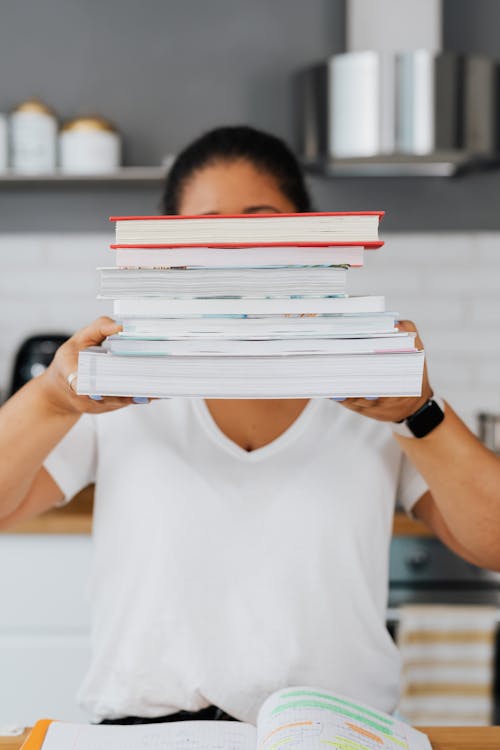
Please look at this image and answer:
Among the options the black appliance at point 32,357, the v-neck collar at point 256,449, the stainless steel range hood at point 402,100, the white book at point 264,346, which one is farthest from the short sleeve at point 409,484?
the black appliance at point 32,357

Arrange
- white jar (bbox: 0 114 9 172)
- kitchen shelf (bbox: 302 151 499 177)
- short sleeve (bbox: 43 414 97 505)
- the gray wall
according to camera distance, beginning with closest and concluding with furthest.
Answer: short sleeve (bbox: 43 414 97 505)
kitchen shelf (bbox: 302 151 499 177)
white jar (bbox: 0 114 9 172)
the gray wall

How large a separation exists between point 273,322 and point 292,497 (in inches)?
17.2

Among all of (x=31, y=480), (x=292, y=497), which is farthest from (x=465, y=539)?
(x=31, y=480)

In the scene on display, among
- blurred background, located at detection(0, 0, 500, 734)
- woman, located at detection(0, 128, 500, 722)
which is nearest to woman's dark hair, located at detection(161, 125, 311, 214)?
woman, located at detection(0, 128, 500, 722)

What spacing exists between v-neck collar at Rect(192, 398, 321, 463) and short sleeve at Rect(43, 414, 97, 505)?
15 cm

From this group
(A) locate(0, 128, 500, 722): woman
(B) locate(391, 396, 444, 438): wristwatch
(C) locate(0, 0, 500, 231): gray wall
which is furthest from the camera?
(C) locate(0, 0, 500, 231): gray wall

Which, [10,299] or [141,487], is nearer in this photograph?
[141,487]

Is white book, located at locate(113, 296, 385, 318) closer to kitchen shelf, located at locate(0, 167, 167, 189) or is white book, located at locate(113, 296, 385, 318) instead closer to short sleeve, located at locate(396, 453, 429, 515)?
short sleeve, located at locate(396, 453, 429, 515)

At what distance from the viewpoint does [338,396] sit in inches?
31.1

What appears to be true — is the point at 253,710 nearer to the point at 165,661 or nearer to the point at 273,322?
the point at 165,661

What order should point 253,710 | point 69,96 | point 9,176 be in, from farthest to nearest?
point 69,96 < point 9,176 < point 253,710

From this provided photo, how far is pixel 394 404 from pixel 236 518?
320 mm

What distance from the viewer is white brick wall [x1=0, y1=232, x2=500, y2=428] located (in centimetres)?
257

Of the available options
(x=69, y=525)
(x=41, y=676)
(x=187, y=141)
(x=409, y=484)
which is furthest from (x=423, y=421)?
(x=187, y=141)
